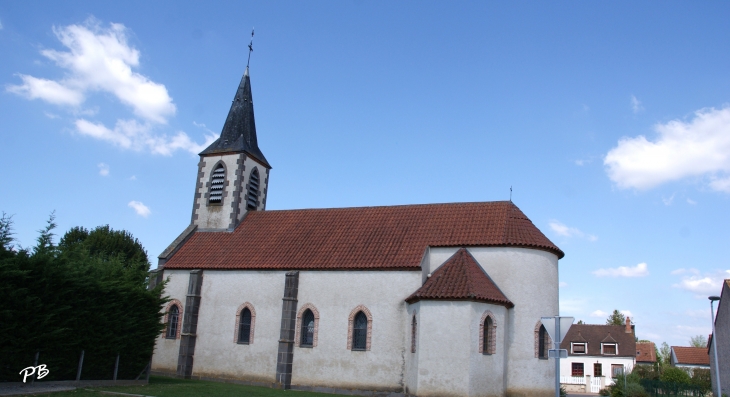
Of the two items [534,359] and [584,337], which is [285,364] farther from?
[584,337]

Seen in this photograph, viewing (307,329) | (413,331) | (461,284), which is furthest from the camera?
(307,329)

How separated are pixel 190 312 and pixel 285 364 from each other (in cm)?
599

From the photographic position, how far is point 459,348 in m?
22.0

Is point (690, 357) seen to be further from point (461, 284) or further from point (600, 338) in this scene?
point (461, 284)

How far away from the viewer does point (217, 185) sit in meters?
33.4

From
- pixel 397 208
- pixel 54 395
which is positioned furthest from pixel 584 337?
pixel 54 395

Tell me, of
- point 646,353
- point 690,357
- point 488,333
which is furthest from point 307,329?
point 646,353

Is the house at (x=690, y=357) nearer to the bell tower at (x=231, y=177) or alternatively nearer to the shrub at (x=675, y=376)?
the shrub at (x=675, y=376)

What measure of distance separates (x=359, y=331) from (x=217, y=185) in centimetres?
1338

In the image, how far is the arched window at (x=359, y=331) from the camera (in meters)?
25.4

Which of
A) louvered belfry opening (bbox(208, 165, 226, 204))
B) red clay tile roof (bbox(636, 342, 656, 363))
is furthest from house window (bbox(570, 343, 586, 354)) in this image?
louvered belfry opening (bbox(208, 165, 226, 204))

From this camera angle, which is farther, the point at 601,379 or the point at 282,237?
the point at 601,379

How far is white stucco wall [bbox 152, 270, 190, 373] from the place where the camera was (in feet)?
93.5

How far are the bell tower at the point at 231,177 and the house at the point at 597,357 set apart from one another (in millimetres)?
33123
